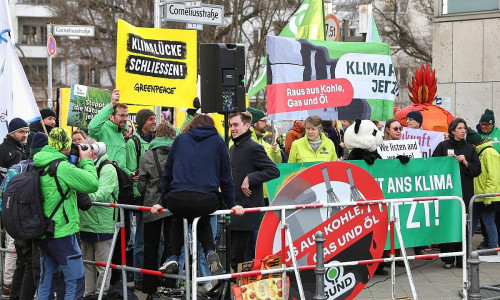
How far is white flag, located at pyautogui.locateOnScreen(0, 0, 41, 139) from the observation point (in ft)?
34.7

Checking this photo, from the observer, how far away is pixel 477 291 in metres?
7.47

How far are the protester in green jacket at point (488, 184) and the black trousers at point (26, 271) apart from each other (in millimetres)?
6445

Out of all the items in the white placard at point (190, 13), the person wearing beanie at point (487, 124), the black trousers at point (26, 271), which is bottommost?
the black trousers at point (26, 271)

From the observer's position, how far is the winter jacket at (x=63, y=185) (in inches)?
318

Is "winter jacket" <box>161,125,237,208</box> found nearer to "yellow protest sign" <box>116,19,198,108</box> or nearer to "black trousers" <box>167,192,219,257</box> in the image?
"black trousers" <box>167,192,219,257</box>

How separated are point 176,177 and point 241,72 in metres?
1.95

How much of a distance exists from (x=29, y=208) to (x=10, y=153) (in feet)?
7.12

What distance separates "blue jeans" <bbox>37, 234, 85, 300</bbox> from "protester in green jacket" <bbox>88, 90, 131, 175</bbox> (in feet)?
7.50

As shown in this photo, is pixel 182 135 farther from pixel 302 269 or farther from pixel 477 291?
pixel 477 291

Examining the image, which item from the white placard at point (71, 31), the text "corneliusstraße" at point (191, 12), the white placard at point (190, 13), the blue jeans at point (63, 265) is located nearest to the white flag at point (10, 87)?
the blue jeans at point (63, 265)

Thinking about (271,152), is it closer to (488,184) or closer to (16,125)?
(488,184)

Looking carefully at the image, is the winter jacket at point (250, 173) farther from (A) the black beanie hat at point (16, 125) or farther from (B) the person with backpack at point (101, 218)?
(A) the black beanie hat at point (16, 125)

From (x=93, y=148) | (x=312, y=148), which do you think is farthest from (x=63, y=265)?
(x=312, y=148)

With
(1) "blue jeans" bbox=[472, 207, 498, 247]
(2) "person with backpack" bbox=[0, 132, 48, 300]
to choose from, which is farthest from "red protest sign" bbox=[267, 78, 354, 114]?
(2) "person with backpack" bbox=[0, 132, 48, 300]
